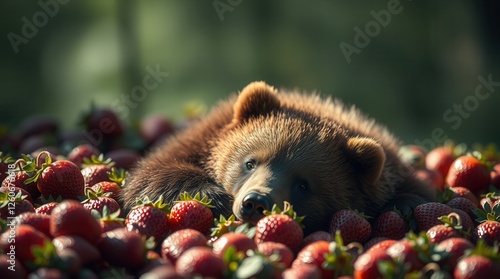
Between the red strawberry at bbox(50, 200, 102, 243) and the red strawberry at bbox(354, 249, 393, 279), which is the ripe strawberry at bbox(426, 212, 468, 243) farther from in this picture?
the red strawberry at bbox(50, 200, 102, 243)

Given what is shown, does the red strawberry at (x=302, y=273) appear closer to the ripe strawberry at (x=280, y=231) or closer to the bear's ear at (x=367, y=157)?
the ripe strawberry at (x=280, y=231)

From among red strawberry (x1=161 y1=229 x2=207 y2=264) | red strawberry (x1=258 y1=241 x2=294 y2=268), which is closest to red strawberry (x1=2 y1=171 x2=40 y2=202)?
red strawberry (x1=161 y1=229 x2=207 y2=264)

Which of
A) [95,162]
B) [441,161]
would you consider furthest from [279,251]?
[441,161]

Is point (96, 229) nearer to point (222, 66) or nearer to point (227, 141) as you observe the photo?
point (227, 141)

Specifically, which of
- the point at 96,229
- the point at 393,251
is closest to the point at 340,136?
the point at 393,251

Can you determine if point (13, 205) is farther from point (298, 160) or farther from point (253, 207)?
point (298, 160)

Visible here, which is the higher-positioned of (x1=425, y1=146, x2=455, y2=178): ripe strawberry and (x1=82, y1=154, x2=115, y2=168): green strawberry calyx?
(x1=82, y1=154, x2=115, y2=168): green strawberry calyx
